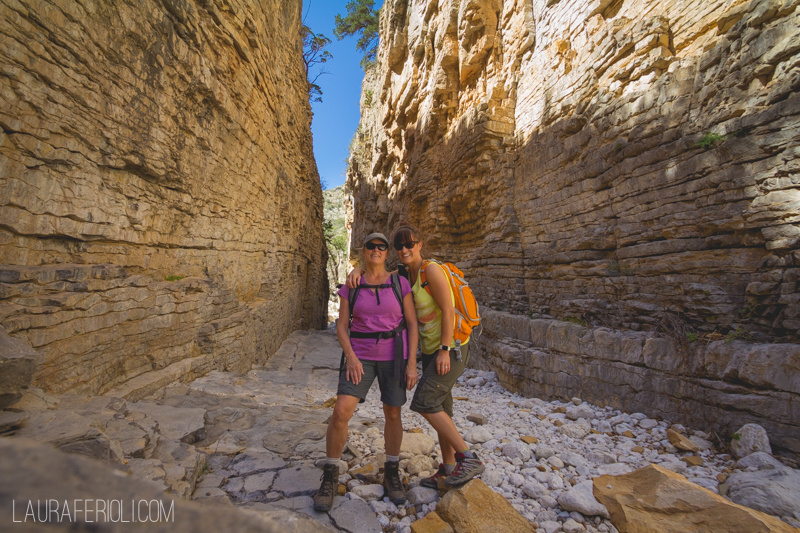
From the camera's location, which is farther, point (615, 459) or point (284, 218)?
point (284, 218)

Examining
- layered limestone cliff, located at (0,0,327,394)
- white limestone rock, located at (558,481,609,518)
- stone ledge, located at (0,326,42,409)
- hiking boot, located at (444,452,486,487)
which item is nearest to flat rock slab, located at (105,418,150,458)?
stone ledge, located at (0,326,42,409)

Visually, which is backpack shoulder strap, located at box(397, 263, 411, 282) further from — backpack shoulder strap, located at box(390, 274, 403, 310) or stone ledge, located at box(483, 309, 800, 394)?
stone ledge, located at box(483, 309, 800, 394)

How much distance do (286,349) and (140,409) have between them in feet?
20.9

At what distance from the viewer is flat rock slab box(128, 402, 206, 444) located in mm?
2738

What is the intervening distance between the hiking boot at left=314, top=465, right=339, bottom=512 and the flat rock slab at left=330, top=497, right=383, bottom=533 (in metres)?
0.06

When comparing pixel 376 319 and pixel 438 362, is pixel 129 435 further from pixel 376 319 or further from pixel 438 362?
pixel 438 362

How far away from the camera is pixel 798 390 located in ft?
9.97

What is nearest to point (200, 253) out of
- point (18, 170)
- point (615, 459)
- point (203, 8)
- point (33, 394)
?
point (18, 170)

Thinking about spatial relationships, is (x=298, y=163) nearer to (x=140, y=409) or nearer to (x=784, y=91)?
(x=140, y=409)

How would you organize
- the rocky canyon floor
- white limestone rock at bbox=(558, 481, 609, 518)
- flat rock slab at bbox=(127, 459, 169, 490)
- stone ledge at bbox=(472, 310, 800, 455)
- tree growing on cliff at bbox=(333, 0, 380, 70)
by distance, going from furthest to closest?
tree growing on cliff at bbox=(333, 0, 380, 70) → stone ledge at bbox=(472, 310, 800, 455) → white limestone rock at bbox=(558, 481, 609, 518) → the rocky canyon floor → flat rock slab at bbox=(127, 459, 169, 490)

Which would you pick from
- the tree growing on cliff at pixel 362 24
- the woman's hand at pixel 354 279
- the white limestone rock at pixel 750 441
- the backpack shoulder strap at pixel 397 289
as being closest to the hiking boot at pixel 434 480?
the backpack shoulder strap at pixel 397 289

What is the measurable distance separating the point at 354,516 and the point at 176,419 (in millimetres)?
1858

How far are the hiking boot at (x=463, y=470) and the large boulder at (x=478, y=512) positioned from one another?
0.08 m

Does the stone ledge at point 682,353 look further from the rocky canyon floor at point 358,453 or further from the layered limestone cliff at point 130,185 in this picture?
the layered limestone cliff at point 130,185
